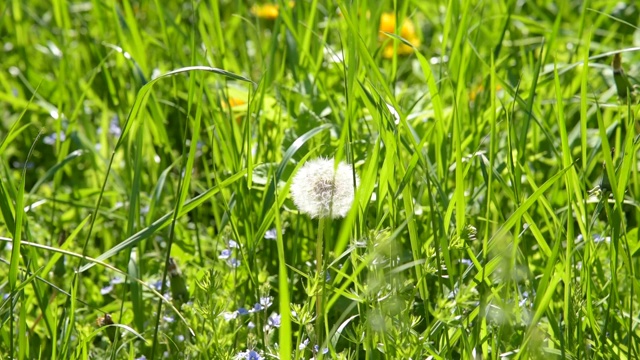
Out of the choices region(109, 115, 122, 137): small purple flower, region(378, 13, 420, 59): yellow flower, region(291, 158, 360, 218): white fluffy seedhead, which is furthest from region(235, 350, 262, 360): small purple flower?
region(378, 13, 420, 59): yellow flower

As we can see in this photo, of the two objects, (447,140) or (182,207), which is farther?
(447,140)

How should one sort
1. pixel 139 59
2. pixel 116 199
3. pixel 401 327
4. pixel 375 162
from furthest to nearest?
pixel 116 199, pixel 139 59, pixel 375 162, pixel 401 327

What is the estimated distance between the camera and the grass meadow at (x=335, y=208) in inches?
51.8

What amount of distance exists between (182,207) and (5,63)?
2.00 metres

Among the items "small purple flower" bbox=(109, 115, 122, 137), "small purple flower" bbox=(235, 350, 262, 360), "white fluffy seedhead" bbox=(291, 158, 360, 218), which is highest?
"white fluffy seedhead" bbox=(291, 158, 360, 218)

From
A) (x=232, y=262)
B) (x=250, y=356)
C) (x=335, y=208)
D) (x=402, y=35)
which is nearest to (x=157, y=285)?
(x=232, y=262)

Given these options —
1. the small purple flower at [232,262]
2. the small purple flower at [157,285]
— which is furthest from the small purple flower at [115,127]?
the small purple flower at [232,262]

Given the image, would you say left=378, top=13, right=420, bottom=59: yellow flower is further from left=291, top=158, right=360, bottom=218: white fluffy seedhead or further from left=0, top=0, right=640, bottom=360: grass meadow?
left=291, top=158, right=360, bottom=218: white fluffy seedhead

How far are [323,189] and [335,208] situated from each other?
0.15 feet

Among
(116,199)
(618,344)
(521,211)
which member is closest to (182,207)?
(521,211)

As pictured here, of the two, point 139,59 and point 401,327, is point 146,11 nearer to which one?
point 139,59

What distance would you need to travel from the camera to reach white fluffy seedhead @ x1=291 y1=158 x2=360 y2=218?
133 centimetres

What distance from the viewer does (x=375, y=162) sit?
139 cm

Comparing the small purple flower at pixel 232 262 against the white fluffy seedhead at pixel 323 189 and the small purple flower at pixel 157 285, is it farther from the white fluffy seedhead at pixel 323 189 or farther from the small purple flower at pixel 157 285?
the white fluffy seedhead at pixel 323 189
